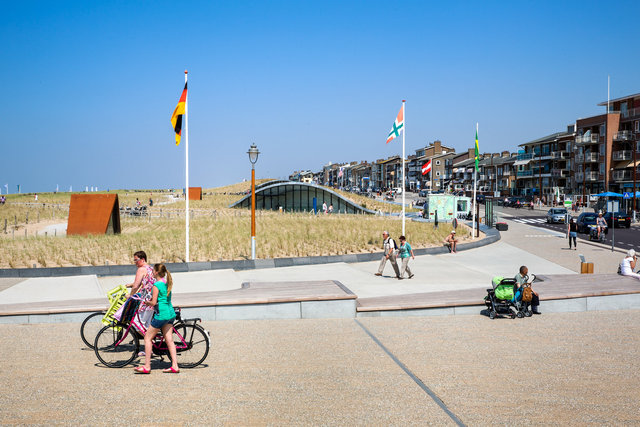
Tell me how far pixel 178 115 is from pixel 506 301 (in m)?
14.1

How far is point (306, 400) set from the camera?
6.35 meters

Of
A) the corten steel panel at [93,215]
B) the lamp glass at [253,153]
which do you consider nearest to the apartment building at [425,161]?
the corten steel panel at [93,215]

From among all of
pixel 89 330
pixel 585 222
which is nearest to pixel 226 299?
pixel 89 330

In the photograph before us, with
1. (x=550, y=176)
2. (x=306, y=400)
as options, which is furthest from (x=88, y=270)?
(x=550, y=176)

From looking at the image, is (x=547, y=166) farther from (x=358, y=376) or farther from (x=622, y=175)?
(x=358, y=376)

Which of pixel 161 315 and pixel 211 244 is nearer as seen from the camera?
pixel 161 315

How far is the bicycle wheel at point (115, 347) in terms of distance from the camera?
7.75m

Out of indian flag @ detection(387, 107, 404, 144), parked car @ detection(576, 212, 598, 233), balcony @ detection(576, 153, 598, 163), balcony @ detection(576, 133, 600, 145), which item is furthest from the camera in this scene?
balcony @ detection(576, 153, 598, 163)

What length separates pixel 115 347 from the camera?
26.3 ft

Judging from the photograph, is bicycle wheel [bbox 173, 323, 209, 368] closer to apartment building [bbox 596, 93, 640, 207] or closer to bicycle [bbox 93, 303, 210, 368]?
bicycle [bbox 93, 303, 210, 368]

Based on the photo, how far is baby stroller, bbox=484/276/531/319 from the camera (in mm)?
11203

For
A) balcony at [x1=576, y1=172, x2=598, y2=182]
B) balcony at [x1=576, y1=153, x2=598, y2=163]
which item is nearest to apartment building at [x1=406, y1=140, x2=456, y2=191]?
balcony at [x1=576, y1=172, x2=598, y2=182]

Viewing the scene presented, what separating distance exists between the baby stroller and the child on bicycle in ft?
21.3

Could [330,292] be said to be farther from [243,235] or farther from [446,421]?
[243,235]
